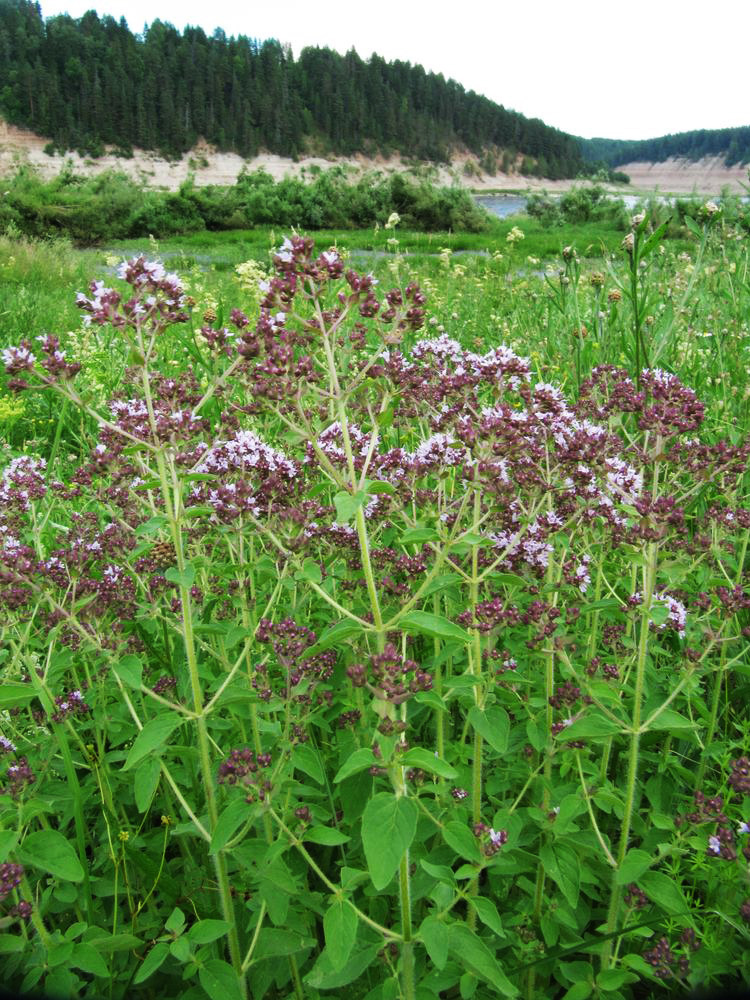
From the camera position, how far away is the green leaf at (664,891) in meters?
1.93

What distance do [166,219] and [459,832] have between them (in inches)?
1575

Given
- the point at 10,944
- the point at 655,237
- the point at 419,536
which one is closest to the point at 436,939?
the point at 419,536

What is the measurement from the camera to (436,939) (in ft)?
5.61

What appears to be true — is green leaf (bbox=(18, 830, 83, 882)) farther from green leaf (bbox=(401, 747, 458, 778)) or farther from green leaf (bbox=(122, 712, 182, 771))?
green leaf (bbox=(401, 747, 458, 778))

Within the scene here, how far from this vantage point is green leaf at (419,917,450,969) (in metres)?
1.67

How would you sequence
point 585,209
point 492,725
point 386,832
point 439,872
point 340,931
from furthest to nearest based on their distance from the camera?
point 585,209 → point 492,725 → point 439,872 → point 340,931 → point 386,832

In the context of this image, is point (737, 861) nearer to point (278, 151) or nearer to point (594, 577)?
point (594, 577)

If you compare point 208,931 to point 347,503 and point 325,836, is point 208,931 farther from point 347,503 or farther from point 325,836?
point 347,503

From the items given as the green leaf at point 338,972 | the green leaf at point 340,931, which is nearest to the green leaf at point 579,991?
the green leaf at point 338,972

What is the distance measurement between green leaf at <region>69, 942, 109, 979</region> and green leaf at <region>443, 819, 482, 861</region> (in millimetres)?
967

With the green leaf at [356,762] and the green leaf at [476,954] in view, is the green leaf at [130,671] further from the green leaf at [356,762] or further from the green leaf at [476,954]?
the green leaf at [476,954]

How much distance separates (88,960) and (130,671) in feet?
2.46

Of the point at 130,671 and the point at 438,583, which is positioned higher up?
the point at 438,583

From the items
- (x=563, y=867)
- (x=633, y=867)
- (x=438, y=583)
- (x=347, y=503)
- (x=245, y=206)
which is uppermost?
(x=245, y=206)
